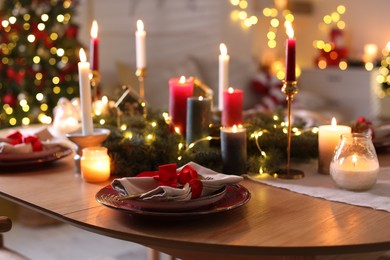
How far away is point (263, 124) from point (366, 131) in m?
0.31

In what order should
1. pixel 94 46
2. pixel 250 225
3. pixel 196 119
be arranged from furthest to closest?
pixel 94 46
pixel 196 119
pixel 250 225

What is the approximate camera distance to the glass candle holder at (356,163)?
54.6 inches

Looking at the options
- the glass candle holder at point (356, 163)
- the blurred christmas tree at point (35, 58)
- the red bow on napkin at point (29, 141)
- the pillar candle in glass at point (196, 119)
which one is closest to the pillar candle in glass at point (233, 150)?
the pillar candle in glass at point (196, 119)

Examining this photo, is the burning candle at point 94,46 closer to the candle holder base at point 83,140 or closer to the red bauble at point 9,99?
the candle holder base at point 83,140

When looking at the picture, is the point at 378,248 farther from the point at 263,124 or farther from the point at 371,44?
the point at 371,44

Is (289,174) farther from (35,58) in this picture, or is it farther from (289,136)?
(35,58)

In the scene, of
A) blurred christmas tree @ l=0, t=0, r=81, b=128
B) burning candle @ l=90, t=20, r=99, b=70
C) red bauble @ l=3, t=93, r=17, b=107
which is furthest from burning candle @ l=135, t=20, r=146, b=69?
red bauble @ l=3, t=93, r=17, b=107

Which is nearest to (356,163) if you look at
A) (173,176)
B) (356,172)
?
(356,172)

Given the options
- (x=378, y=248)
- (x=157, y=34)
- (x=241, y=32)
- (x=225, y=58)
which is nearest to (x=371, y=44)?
(x=241, y=32)

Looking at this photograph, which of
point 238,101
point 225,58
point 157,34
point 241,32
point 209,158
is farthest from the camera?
point 241,32

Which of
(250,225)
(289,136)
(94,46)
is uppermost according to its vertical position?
(94,46)

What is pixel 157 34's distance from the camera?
4797 mm

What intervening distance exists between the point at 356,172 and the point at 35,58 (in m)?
2.56

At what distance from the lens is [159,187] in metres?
1.19
